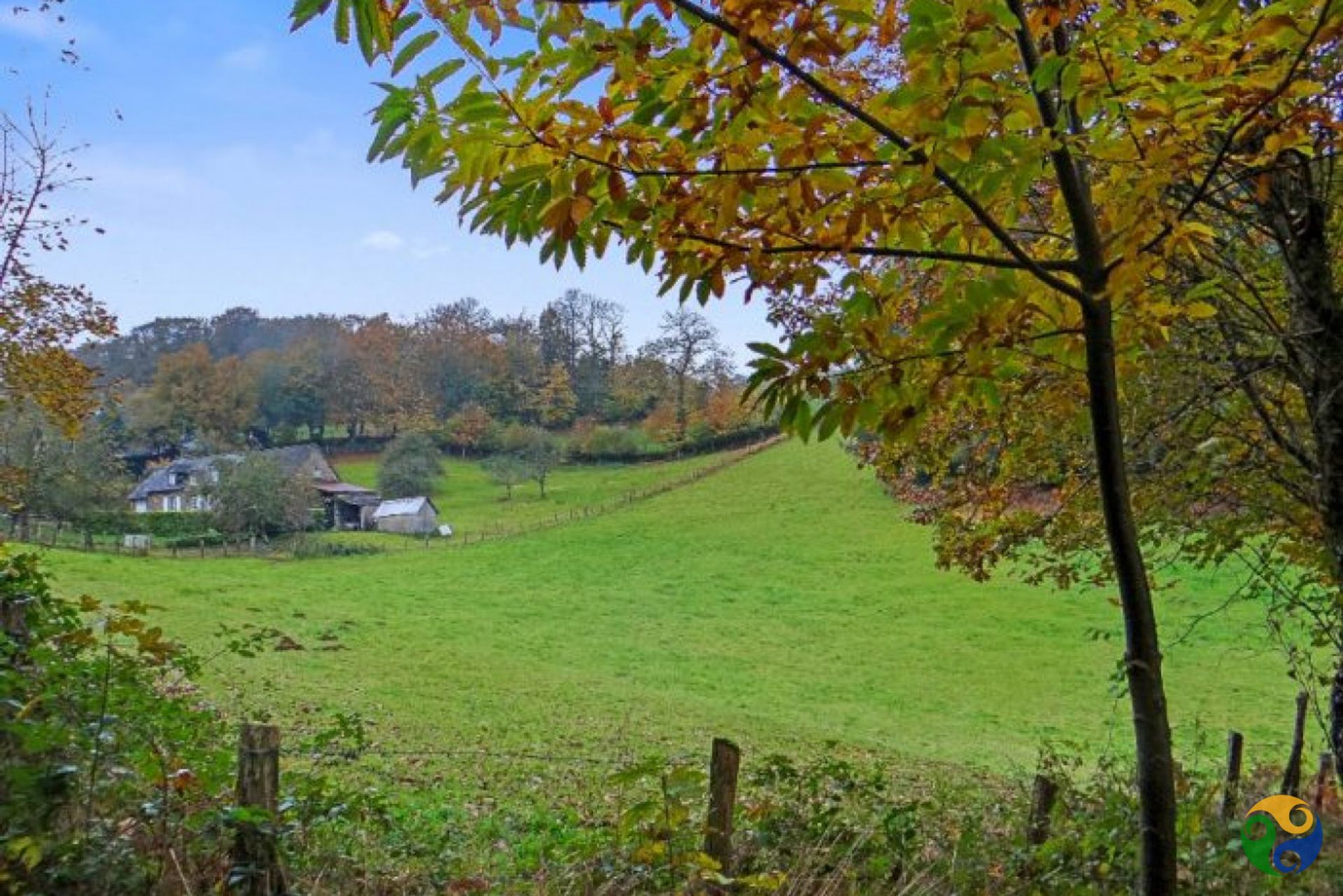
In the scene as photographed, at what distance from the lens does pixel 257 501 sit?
42594 millimetres

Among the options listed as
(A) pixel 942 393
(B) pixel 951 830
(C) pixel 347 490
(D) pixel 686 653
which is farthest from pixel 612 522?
(A) pixel 942 393

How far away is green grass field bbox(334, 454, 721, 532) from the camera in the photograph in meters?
50.7

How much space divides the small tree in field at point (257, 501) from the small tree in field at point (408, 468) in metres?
13.0

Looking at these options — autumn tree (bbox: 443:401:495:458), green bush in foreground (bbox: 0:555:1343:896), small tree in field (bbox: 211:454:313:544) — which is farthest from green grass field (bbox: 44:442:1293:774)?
autumn tree (bbox: 443:401:495:458)

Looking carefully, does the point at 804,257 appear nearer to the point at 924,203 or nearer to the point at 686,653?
the point at 924,203

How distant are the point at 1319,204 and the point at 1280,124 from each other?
3.21m

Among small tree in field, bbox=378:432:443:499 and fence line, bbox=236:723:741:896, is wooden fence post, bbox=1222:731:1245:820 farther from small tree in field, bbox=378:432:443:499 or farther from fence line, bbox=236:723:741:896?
small tree in field, bbox=378:432:443:499

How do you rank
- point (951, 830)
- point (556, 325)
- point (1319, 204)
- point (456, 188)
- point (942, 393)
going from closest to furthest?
1. point (456, 188)
2. point (942, 393)
3. point (1319, 204)
4. point (951, 830)
5. point (556, 325)

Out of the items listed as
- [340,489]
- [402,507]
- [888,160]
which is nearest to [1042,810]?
[888,160]

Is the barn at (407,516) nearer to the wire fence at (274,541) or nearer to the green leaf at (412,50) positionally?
the wire fence at (274,541)

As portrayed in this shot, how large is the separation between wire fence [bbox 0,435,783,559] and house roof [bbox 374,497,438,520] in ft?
13.2

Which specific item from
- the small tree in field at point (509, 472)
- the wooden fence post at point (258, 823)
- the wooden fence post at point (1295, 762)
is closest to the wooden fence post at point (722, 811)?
the wooden fence post at point (258, 823)

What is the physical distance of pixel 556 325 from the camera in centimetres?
7981

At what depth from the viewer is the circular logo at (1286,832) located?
2.44m
